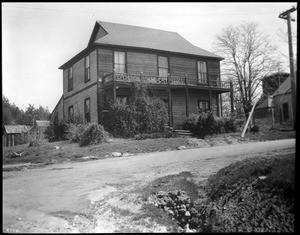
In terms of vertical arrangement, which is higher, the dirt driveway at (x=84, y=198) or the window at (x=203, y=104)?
the window at (x=203, y=104)

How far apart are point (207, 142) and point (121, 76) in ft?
26.1

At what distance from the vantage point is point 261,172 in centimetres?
539

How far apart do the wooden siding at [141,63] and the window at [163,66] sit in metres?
0.49

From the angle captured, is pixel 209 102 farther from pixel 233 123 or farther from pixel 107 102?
pixel 107 102

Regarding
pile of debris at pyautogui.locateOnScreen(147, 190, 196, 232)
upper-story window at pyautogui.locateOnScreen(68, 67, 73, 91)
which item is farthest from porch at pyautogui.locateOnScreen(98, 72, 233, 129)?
pile of debris at pyautogui.locateOnScreen(147, 190, 196, 232)

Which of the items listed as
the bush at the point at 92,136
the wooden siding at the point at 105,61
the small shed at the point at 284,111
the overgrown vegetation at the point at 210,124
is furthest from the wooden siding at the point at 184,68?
the bush at the point at 92,136

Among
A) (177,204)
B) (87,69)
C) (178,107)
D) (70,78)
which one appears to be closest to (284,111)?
(177,204)

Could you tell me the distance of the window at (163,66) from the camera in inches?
976

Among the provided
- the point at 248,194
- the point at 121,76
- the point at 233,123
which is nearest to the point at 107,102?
the point at 121,76

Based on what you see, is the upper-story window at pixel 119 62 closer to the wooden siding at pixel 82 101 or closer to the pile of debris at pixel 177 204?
the wooden siding at pixel 82 101

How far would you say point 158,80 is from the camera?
74.2ft

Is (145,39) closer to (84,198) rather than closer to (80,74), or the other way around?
(80,74)

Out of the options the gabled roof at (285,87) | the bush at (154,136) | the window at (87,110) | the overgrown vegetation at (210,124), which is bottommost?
the bush at (154,136)

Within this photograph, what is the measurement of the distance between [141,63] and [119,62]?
73.9 inches
